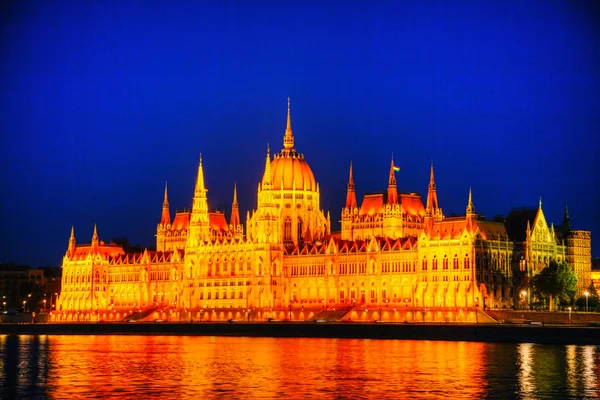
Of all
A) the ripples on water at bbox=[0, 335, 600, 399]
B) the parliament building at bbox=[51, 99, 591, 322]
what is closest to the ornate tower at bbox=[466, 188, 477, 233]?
the parliament building at bbox=[51, 99, 591, 322]

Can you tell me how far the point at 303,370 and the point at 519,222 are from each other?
3201 inches

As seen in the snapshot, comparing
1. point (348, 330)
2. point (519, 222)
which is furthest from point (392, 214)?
point (348, 330)

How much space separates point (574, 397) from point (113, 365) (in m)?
42.6

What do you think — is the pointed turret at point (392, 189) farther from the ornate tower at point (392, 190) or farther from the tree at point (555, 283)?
the tree at point (555, 283)

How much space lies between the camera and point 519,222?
180250 mm

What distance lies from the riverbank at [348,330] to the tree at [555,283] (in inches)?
792

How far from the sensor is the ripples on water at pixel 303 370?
8981 cm

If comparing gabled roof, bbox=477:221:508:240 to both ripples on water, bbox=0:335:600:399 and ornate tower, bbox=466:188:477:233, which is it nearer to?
ornate tower, bbox=466:188:477:233

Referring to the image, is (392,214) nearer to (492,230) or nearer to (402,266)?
(402,266)

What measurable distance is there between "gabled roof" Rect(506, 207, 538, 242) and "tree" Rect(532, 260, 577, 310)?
1049 centimetres

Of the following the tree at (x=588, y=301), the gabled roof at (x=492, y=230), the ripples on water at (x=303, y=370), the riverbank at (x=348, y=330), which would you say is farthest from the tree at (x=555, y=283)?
the ripples on water at (x=303, y=370)

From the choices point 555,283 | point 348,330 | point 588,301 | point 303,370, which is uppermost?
point 555,283

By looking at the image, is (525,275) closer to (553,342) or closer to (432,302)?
(432,302)

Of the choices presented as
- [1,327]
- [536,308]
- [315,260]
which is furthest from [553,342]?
[1,327]
